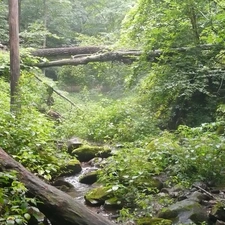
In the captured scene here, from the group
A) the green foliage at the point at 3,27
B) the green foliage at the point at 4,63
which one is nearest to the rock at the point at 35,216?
the green foliage at the point at 4,63

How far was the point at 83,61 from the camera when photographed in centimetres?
1512

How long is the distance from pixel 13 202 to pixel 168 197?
328cm

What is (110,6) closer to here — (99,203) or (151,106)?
(151,106)

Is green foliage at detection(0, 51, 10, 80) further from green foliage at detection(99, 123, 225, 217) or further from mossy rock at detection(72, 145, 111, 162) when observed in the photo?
green foliage at detection(99, 123, 225, 217)

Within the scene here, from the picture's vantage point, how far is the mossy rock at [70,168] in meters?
8.05

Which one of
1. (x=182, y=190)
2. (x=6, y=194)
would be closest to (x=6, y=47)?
(x=182, y=190)

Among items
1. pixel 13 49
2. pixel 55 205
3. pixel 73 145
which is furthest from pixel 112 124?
pixel 55 205

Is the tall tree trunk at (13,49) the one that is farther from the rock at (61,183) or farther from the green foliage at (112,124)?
the rock at (61,183)

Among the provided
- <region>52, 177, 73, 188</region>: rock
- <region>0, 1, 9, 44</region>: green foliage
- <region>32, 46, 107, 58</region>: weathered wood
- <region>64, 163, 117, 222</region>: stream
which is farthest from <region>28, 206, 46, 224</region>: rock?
<region>0, 1, 9, 44</region>: green foliage

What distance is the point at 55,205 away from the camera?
434 cm

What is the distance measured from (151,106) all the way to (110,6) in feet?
42.8

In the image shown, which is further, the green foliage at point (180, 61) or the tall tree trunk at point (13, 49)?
the tall tree trunk at point (13, 49)

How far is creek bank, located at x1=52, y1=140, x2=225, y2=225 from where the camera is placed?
5.36m

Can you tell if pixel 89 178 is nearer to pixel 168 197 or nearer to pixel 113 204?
pixel 113 204
